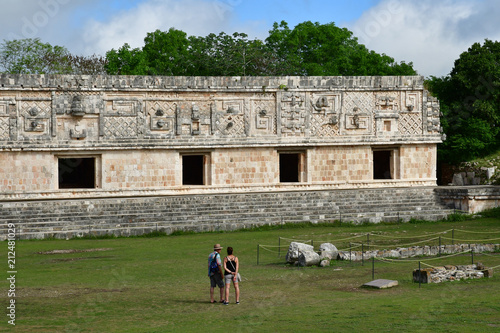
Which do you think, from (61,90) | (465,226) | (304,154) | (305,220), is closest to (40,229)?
(61,90)

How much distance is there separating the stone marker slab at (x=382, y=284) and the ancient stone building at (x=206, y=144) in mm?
10304

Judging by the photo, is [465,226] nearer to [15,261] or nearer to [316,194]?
[316,194]

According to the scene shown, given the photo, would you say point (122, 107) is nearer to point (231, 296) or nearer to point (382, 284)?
point (231, 296)

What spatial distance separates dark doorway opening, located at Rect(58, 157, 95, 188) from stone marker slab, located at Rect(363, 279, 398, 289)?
21.6 m

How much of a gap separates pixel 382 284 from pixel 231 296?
2.74 m

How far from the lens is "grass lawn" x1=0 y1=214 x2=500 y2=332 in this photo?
386 inches

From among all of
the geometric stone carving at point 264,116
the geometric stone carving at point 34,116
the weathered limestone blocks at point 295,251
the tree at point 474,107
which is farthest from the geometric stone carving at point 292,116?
the weathered limestone blocks at point 295,251

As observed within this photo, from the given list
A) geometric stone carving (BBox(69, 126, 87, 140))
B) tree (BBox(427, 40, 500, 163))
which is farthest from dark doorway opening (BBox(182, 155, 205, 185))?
tree (BBox(427, 40, 500, 163))

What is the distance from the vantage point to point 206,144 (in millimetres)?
26375

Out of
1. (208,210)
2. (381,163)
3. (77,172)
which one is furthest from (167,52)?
(208,210)

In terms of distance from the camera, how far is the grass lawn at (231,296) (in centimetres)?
981

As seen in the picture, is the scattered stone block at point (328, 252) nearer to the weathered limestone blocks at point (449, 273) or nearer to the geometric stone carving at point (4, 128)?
the weathered limestone blocks at point (449, 273)

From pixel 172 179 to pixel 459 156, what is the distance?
585 inches

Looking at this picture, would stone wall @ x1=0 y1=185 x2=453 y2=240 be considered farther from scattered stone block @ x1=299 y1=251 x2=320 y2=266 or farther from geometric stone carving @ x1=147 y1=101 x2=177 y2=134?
scattered stone block @ x1=299 y1=251 x2=320 y2=266
